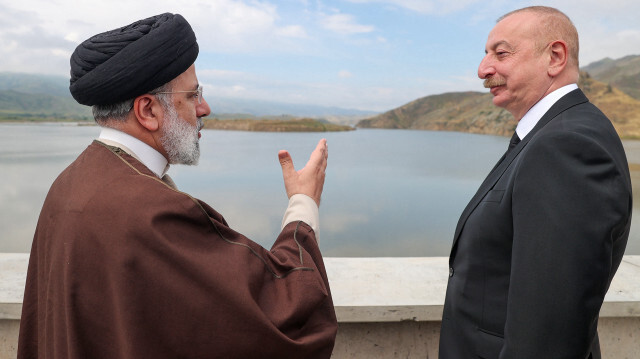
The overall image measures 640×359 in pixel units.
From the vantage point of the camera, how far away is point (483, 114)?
5556 cm

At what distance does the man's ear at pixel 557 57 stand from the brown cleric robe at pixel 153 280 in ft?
4.51

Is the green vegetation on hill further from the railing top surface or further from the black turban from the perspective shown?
the black turban

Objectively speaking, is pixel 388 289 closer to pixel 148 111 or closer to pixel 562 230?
pixel 562 230

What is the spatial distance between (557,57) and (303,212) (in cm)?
128

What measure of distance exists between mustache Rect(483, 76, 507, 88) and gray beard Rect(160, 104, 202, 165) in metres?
1.35

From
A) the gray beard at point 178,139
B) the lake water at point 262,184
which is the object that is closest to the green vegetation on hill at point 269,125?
the lake water at point 262,184

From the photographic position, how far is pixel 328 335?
1.48 m

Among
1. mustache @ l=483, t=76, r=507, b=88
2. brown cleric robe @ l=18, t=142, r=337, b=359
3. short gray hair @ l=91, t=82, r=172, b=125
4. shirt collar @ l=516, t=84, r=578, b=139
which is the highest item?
short gray hair @ l=91, t=82, r=172, b=125

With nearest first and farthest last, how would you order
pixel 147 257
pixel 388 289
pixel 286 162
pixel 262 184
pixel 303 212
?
pixel 147 257
pixel 303 212
pixel 286 162
pixel 388 289
pixel 262 184

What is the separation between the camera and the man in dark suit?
1.29 meters

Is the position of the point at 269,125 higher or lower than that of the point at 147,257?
lower

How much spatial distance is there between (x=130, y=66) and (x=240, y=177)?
980 cm

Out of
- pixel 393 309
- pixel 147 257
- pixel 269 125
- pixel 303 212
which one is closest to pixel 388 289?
pixel 393 309

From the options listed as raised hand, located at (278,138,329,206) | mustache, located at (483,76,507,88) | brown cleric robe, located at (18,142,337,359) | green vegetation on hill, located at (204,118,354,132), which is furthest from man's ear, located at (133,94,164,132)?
green vegetation on hill, located at (204,118,354,132)
